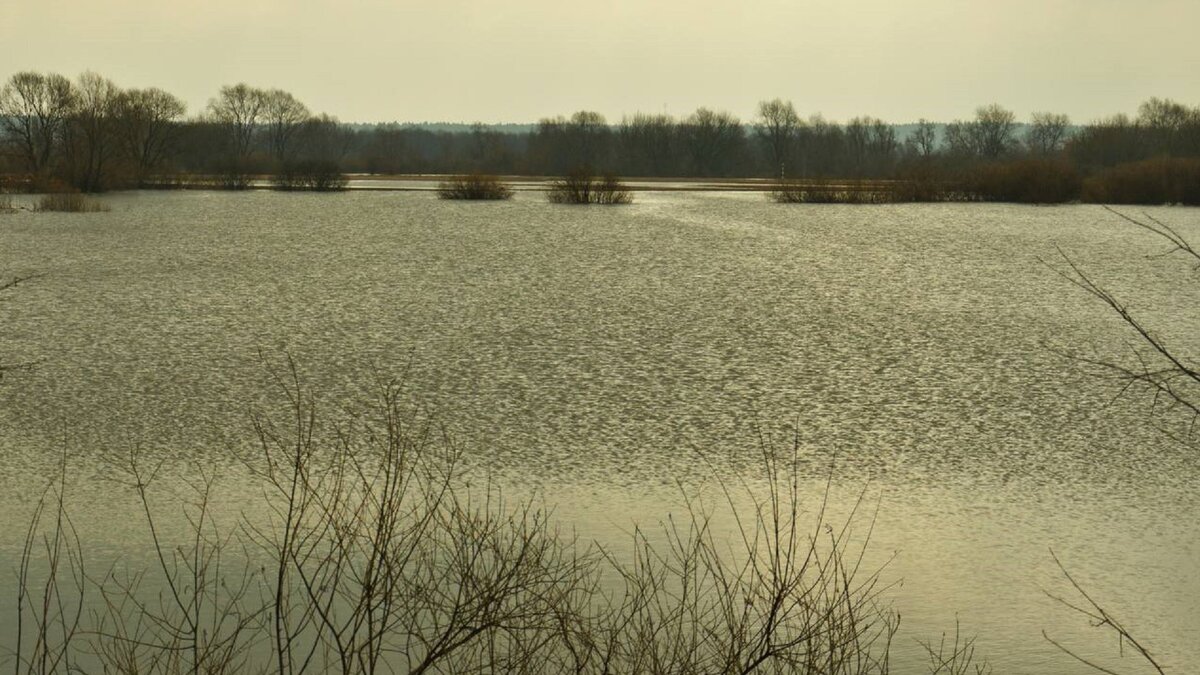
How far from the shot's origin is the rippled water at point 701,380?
6.67 m

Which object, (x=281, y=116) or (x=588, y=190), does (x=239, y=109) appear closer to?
(x=281, y=116)

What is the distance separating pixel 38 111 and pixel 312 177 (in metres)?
12.0

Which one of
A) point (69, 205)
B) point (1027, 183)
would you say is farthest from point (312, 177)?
point (1027, 183)

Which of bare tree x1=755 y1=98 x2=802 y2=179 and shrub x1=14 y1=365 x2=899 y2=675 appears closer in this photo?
shrub x1=14 y1=365 x2=899 y2=675

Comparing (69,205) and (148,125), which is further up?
(148,125)

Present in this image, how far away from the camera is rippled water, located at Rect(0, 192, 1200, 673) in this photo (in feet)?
21.9

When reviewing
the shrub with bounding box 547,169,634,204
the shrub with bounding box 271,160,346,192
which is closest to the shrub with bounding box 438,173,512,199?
the shrub with bounding box 547,169,634,204

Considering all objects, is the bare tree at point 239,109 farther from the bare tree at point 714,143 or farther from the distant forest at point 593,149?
the bare tree at point 714,143

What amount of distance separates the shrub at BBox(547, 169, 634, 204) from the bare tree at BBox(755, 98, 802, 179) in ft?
155

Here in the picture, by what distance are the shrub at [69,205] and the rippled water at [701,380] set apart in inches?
413

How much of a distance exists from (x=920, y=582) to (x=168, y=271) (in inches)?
594

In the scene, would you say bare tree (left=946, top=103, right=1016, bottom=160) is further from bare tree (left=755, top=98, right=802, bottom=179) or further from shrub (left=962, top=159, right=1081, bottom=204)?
shrub (left=962, top=159, right=1081, bottom=204)

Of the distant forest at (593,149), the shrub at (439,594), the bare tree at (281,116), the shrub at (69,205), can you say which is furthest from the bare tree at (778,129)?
the shrub at (439,594)

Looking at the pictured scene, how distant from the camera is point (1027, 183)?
40.5m
